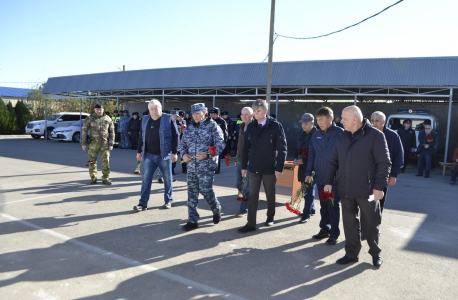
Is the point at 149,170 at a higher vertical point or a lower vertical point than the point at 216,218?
higher

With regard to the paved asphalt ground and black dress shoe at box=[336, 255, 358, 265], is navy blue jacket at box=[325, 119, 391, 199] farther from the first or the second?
the paved asphalt ground

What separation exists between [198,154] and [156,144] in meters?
1.35

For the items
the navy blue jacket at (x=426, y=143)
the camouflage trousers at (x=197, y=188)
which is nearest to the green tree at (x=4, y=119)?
the camouflage trousers at (x=197, y=188)

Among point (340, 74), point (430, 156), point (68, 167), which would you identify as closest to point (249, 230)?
point (68, 167)

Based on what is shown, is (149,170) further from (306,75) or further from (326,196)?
(306,75)

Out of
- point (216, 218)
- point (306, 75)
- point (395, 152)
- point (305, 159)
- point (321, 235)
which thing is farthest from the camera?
point (306, 75)

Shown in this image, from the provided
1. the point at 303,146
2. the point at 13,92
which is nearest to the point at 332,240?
the point at 303,146

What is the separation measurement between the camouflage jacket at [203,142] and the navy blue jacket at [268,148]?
0.55 metres

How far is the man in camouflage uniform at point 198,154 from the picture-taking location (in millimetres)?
5168

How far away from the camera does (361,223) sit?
405 centimetres

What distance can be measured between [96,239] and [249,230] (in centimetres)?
217

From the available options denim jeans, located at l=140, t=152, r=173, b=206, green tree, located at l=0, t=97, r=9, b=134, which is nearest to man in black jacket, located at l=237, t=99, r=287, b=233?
denim jeans, located at l=140, t=152, r=173, b=206

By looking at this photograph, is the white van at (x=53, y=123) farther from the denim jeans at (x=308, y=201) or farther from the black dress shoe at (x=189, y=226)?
the denim jeans at (x=308, y=201)

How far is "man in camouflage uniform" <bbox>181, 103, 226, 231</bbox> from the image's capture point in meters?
5.17
